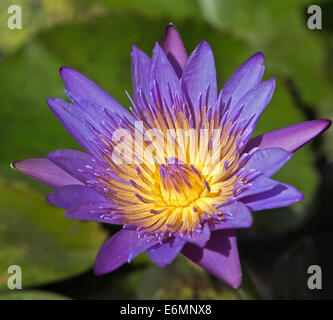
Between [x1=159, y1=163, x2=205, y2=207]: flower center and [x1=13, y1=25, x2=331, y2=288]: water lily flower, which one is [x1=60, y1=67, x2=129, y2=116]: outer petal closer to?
[x1=13, y1=25, x2=331, y2=288]: water lily flower

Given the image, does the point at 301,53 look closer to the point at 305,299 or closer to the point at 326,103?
the point at 326,103

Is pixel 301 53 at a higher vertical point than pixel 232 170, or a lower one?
higher

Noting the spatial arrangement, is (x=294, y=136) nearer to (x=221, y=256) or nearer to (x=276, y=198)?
(x=276, y=198)

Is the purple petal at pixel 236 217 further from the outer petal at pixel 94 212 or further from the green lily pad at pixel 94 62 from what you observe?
the green lily pad at pixel 94 62

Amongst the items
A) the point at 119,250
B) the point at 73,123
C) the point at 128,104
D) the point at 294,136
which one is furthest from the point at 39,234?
the point at 294,136

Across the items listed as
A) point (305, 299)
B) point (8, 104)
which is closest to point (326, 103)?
point (305, 299)

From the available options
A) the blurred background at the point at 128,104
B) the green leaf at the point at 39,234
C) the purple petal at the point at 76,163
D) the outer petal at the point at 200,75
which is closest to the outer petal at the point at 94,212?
Result: the purple petal at the point at 76,163
